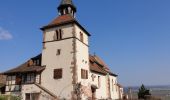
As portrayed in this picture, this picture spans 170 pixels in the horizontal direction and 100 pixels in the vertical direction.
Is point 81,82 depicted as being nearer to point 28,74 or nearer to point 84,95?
point 84,95

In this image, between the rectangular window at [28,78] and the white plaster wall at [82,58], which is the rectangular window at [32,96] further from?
the white plaster wall at [82,58]

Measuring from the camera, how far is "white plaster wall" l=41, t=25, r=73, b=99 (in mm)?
26547

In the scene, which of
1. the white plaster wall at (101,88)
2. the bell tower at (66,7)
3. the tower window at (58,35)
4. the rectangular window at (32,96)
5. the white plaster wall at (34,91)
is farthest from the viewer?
the white plaster wall at (101,88)

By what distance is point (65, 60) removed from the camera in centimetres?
2747

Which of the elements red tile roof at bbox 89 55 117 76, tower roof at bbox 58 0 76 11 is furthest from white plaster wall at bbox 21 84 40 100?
tower roof at bbox 58 0 76 11

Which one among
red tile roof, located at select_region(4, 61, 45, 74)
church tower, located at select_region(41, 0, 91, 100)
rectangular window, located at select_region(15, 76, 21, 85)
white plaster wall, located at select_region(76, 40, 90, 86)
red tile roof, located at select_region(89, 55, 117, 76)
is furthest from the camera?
red tile roof, located at select_region(89, 55, 117, 76)

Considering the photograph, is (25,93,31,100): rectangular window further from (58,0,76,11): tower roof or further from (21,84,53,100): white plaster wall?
(58,0,76,11): tower roof

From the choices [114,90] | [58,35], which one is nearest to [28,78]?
[58,35]

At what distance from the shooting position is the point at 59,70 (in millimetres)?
27375

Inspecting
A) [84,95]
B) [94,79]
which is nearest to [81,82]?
[84,95]

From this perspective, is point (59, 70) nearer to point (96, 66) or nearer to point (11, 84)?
point (11, 84)

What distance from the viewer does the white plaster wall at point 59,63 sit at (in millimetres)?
26547

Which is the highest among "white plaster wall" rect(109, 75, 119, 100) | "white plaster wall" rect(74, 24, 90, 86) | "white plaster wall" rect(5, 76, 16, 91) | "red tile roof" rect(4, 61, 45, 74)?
"white plaster wall" rect(74, 24, 90, 86)

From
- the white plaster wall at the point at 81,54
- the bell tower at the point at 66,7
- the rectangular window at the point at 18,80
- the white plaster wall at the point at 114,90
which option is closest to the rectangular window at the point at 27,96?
the rectangular window at the point at 18,80
